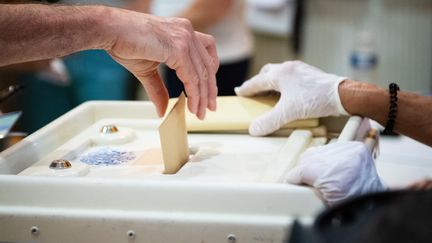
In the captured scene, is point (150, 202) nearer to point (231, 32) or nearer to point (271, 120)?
point (271, 120)

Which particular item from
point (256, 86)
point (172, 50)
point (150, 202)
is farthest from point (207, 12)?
point (150, 202)

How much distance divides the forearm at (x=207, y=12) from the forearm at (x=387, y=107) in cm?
106

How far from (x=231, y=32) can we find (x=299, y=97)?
114 cm

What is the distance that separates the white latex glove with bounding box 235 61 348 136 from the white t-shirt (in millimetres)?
1054

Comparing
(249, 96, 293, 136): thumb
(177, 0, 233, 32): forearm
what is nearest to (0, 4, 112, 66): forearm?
(249, 96, 293, 136): thumb

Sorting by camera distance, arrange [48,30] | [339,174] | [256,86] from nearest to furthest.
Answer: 1. [339,174]
2. [48,30]
3. [256,86]

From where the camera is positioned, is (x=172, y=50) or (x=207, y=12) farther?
(x=207, y=12)

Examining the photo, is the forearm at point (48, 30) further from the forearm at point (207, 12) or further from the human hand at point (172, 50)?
the forearm at point (207, 12)

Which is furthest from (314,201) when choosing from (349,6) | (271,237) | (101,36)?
(349,6)

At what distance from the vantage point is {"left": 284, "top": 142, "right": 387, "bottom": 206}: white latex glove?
0.89 m

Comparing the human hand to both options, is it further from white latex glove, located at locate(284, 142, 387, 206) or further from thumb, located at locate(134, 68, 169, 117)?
white latex glove, located at locate(284, 142, 387, 206)

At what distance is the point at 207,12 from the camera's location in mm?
2246

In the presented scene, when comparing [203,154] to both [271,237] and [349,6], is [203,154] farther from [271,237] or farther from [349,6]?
[349,6]

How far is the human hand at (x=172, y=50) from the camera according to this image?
1.06 meters
